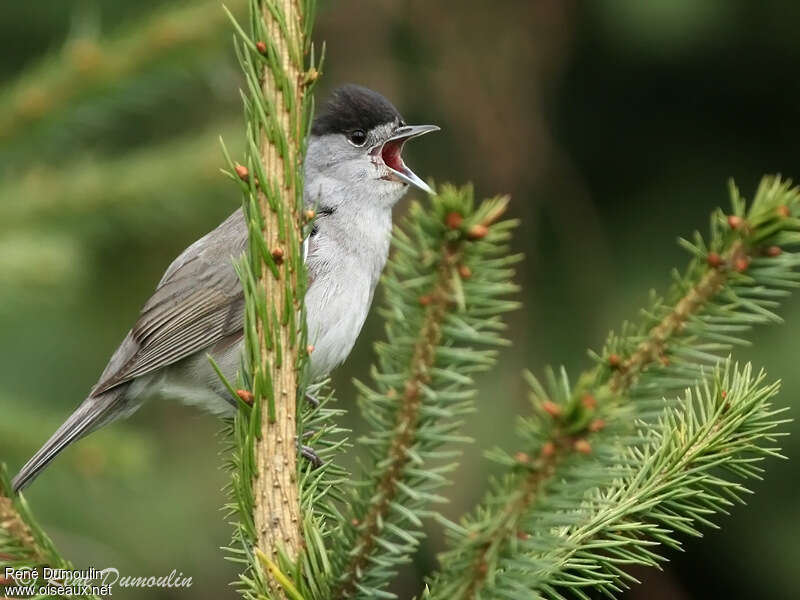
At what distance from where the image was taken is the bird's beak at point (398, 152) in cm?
325

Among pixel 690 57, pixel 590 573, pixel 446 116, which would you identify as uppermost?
pixel 690 57

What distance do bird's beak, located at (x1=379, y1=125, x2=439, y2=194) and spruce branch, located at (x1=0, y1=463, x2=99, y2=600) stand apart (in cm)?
192

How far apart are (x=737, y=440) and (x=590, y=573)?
0.32 metres

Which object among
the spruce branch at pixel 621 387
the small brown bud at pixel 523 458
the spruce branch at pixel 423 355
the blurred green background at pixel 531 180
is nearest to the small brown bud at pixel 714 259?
the spruce branch at pixel 621 387

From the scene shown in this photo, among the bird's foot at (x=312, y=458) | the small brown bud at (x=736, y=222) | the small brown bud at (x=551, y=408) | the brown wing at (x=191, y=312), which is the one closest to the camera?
the small brown bud at (x=551, y=408)

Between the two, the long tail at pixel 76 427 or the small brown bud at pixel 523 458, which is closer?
the small brown bud at pixel 523 458

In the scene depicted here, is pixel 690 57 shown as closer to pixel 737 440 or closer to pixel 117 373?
pixel 117 373

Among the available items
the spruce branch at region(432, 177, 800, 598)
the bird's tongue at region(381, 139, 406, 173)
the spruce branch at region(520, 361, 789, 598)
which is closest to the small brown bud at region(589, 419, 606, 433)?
the spruce branch at region(432, 177, 800, 598)

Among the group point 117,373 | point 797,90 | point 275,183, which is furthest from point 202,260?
point 797,90

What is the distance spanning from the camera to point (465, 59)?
5348 mm

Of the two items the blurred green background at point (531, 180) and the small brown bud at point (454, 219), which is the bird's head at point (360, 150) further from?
the small brown bud at point (454, 219)

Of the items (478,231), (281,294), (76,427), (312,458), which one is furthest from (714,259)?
(76,427)

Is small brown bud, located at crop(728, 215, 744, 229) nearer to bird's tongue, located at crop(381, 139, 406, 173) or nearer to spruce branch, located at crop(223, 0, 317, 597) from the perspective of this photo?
spruce branch, located at crop(223, 0, 317, 597)

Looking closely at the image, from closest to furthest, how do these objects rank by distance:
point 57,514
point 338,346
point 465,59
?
point 338,346 → point 57,514 → point 465,59
